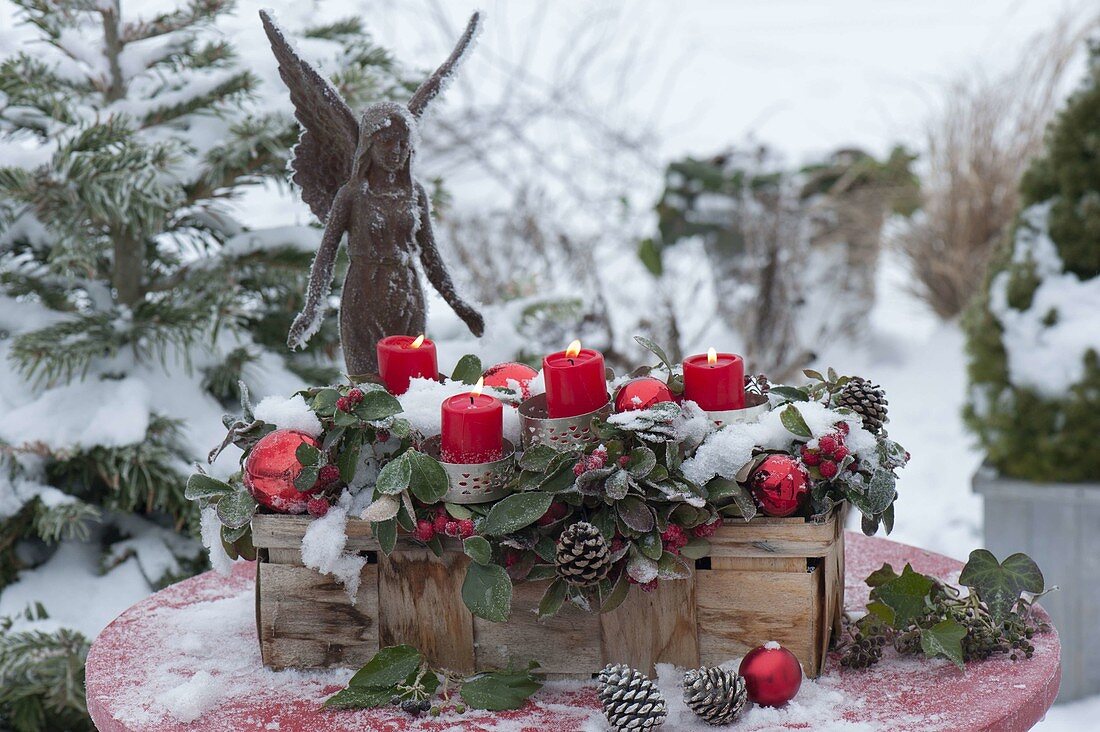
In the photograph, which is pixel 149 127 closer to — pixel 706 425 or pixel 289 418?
pixel 289 418

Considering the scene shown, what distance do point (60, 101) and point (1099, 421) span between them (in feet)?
6.79

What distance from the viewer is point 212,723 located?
1011 millimetres

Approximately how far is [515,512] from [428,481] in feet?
0.29

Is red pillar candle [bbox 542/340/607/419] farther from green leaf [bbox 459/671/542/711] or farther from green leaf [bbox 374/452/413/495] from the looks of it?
green leaf [bbox 459/671/542/711]

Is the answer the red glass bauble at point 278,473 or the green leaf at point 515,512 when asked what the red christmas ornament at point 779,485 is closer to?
the green leaf at point 515,512

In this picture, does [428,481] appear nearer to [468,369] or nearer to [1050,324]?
[468,369]

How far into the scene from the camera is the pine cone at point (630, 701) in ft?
3.14

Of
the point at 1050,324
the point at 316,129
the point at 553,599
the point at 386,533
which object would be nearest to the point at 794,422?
the point at 553,599

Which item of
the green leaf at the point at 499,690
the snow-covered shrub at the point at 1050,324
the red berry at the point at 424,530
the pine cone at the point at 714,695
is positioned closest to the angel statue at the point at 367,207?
the red berry at the point at 424,530

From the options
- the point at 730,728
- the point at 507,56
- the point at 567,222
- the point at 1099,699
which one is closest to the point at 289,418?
the point at 730,728

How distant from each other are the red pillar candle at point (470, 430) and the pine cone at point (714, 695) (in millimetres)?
281

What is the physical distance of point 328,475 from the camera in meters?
1.09

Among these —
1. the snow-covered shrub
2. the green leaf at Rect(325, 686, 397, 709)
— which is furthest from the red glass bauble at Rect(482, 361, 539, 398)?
the snow-covered shrub

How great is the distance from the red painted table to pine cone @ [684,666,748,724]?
0.02 m
